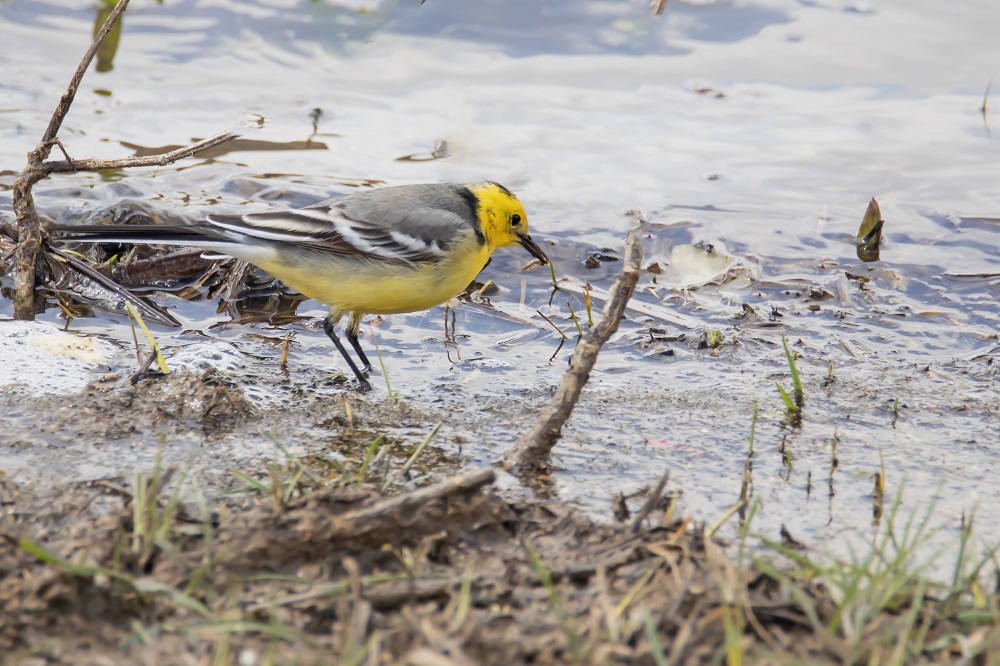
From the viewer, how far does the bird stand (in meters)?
5.91

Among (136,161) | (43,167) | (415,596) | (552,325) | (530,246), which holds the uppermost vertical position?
(136,161)

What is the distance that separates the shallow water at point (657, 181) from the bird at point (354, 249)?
1.23 feet

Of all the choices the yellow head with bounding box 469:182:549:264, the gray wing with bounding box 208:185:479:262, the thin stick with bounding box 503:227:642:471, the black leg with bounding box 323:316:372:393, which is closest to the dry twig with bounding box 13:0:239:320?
the gray wing with bounding box 208:185:479:262

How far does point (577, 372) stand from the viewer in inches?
158

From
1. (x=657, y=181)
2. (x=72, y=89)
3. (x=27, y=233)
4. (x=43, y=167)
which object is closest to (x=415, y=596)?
(x=72, y=89)

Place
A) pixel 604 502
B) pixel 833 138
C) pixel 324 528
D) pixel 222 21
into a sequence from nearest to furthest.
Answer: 1. pixel 324 528
2. pixel 604 502
3. pixel 833 138
4. pixel 222 21

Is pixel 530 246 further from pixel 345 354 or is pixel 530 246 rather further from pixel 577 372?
pixel 577 372

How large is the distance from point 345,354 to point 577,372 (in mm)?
2275

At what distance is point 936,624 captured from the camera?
271cm

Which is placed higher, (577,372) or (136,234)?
(577,372)

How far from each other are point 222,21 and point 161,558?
9.25m

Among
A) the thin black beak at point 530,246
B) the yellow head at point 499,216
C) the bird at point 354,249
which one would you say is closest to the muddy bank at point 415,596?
the bird at point 354,249

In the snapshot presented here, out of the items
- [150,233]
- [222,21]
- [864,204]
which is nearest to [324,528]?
[150,233]

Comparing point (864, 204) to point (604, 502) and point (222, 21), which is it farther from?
point (222, 21)
